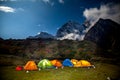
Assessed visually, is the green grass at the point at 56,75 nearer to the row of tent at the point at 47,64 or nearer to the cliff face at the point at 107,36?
the row of tent at the point at 47,64

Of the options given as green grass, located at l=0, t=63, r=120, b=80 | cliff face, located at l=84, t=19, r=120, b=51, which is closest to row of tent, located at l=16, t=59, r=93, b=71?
green grass, located at l=0, t=63, r=120, b=80

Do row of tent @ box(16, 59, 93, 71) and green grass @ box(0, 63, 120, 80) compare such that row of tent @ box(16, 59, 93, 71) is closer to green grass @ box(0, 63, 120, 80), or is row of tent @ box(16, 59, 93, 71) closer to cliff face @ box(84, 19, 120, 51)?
green grass @ box(0, 63, 120, 80)

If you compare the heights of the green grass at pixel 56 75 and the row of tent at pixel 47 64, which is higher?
the row of tent at pixel 47 64

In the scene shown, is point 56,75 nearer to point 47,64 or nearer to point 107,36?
point 47,64

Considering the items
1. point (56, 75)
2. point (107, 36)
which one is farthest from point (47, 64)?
point (107, 36)

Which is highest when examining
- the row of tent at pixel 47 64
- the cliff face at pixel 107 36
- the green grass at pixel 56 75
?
the cliff face at pixel 107 36

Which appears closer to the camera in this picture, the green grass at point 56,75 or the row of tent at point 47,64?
the green grass at point 56,75

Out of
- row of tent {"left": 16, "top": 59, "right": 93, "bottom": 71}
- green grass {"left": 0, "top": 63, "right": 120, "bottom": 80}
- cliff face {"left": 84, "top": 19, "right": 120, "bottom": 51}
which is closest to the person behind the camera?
green grass {"left": 0, "top": 63, "right": 120, "bottom": 80}

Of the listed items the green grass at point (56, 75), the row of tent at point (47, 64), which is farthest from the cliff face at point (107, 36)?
the green grass at point (56, 75)

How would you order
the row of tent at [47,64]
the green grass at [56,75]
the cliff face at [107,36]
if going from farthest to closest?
the cliff face at [107,36], the row of tent at [47,64], the green grass at [56,75]

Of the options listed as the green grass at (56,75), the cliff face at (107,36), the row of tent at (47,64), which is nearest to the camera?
the green grass at (56,75)

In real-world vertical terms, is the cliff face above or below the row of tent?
above

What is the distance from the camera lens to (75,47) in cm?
4694

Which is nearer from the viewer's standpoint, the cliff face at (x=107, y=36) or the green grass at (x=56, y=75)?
the green grass at (x=56, y=75)
